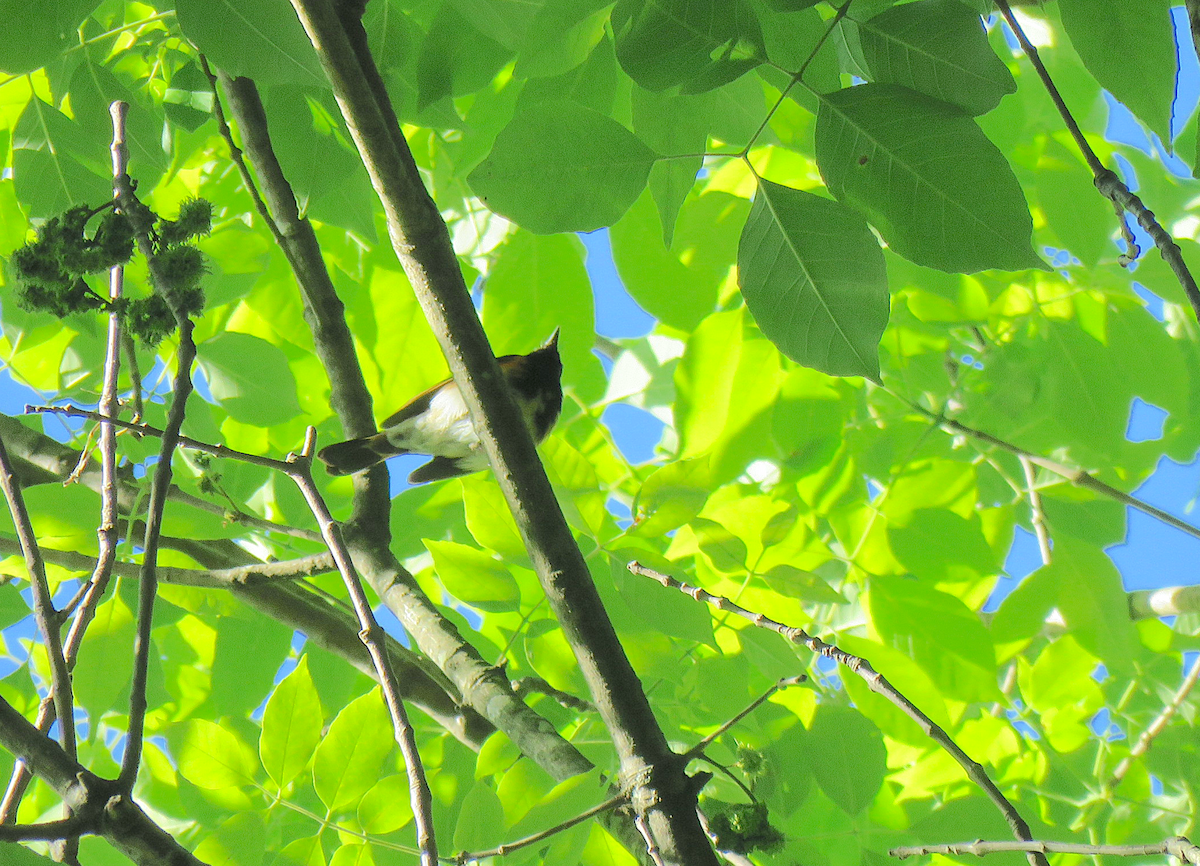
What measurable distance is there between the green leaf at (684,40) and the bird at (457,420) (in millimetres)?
1408

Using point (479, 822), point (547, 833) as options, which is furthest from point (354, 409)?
point (547, 833)

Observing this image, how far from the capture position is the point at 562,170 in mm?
1043

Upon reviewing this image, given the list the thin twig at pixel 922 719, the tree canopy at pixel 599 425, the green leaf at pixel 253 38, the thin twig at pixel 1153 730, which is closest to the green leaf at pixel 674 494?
the tree canopy at pixel 599 425

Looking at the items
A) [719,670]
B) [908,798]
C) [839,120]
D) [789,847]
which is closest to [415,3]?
[839,120]

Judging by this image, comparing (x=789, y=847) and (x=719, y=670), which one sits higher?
(x=719, y=670)

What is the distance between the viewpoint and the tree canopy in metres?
0.96

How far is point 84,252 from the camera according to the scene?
120 cm

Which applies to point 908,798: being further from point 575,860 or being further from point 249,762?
point 249,762

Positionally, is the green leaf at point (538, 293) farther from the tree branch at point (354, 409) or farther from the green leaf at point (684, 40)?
the green leaf at point (684, 40)

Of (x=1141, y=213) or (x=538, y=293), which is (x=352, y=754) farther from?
(x=1141, y=213)

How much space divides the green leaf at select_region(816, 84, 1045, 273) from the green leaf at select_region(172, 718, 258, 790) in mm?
1192

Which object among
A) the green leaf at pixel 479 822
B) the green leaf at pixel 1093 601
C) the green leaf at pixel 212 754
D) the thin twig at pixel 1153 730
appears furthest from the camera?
the thin twig at pixel 1153 730

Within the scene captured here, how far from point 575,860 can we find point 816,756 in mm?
464

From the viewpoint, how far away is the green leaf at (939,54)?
35.9 inches
